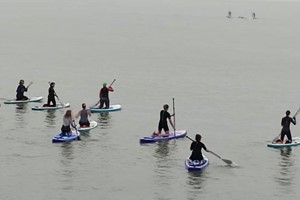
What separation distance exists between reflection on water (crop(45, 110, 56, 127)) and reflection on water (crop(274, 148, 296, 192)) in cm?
1425

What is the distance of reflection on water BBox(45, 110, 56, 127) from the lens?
1968 inches

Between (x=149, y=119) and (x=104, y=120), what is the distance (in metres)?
3.12

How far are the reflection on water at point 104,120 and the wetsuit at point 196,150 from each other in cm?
1157

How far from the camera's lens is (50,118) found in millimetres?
52094

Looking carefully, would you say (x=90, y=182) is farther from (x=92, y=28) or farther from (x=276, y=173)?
(x=92, y=28)

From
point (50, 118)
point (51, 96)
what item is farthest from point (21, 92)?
point (50, 118)

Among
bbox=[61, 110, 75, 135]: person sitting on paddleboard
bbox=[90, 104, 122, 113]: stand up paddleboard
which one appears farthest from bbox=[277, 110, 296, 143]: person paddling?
bbox=[90, 104, 122, 113]: stand up paddleboard

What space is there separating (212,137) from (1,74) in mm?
33706

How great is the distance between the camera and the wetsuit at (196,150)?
38688 millimetres

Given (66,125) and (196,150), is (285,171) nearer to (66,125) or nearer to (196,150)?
(196,150)

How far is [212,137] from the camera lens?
47.9m

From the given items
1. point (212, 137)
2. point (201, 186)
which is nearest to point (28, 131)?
point (212, 137)

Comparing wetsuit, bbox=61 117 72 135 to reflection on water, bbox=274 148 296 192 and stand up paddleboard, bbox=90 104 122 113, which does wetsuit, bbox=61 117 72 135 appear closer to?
stand up paddleboard, bbox=90 104 122 113

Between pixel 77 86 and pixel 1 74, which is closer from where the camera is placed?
pixel 77 86
